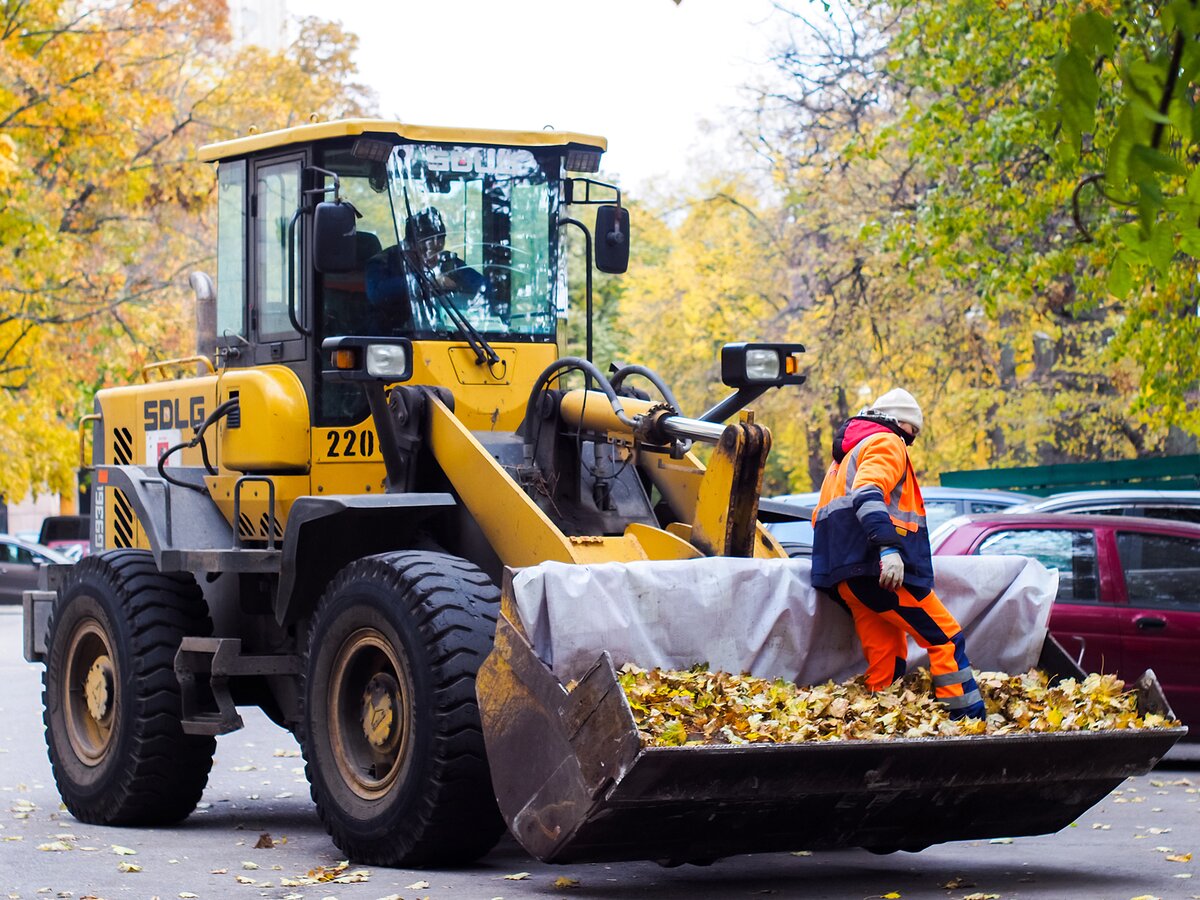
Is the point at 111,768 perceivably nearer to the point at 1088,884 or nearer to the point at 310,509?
the point at 310,509

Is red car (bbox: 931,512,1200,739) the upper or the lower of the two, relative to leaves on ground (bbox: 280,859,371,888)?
upper

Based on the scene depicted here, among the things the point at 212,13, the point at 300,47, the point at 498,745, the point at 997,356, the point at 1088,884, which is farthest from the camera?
the point at 300,47

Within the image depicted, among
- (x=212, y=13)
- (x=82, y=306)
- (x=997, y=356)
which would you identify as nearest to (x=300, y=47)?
(x=212, y=13)

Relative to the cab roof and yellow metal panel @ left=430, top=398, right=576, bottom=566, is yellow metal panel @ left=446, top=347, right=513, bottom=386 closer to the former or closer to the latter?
yellow metal panel @ left=430, top=398, right=576, bottom=566

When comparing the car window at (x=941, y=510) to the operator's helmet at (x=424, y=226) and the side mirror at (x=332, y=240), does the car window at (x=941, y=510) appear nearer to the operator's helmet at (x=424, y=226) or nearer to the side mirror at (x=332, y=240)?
the operator's helmet at (x=424, y=226)

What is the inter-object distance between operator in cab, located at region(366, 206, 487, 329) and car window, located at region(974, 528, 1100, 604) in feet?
15.7

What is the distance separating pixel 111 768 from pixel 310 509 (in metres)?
2.24

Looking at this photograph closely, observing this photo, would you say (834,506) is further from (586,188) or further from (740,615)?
(586,188)

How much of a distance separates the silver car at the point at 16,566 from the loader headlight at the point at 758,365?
29317 millimetres

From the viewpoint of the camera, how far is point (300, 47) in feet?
159

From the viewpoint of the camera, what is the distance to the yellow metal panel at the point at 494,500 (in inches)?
347

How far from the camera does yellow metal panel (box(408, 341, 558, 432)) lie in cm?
1003

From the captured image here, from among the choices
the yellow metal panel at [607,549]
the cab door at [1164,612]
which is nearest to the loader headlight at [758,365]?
the yellow metal panel at [607,549]

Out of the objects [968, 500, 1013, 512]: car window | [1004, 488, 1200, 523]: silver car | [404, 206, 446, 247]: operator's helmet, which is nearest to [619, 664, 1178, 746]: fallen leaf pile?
[404, 206, 446, 247]: operator's helmet
